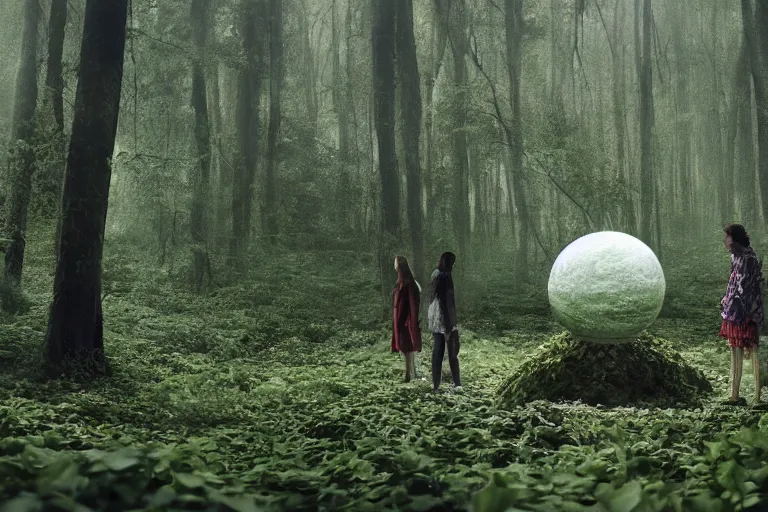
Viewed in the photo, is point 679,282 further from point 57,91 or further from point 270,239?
point 57,91

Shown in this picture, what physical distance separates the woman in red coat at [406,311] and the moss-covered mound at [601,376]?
178 cm

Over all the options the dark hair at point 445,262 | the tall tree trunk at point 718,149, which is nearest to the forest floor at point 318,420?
the dark hair at point 445,262

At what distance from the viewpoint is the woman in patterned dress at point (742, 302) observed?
9.24 metres

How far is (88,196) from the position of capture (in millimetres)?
10984

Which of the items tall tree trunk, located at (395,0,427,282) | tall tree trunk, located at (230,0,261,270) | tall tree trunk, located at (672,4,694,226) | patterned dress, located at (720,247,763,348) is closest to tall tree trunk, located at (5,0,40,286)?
tall tree trunk, located at (230,0,261,270)

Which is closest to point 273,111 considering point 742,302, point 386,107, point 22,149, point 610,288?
point 386,107

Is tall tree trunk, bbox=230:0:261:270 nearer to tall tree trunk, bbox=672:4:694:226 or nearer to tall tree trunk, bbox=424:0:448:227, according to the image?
tall tree trunk, bbox=424:0:448:227

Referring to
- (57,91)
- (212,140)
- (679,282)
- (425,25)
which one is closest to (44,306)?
(57,91)

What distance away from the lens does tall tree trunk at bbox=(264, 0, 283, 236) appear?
23.0 m

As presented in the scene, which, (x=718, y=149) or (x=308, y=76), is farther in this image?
(x=718, y=149)

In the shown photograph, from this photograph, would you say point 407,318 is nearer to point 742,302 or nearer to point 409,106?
point 742,302

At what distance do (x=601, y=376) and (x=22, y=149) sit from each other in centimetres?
1106

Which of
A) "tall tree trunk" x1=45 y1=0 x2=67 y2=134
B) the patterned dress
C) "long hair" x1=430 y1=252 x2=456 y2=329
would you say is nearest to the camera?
the patterned dress

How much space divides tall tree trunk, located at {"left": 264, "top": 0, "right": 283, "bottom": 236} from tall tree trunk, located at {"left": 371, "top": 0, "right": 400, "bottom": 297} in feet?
21.8
